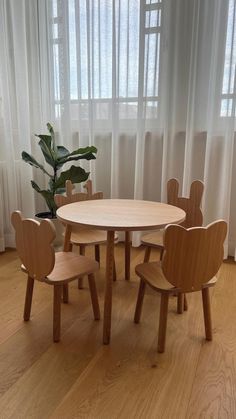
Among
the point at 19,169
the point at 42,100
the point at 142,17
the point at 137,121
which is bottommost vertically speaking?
the point at 19,169

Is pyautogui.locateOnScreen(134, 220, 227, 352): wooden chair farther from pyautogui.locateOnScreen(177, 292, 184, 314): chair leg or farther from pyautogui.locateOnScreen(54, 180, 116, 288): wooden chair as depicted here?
pyautogui.locateOnScreen(54, 180, 116, 288): wooden chair

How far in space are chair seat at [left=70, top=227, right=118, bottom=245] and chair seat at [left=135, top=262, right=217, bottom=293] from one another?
0.45 meters

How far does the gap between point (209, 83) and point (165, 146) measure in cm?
63

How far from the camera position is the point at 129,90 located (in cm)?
287

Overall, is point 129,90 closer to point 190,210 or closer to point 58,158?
point 58,158

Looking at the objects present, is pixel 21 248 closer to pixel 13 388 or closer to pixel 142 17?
pixel 13 388

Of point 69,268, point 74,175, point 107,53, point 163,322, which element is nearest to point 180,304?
point 163,322

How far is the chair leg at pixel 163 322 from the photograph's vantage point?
1.54 m

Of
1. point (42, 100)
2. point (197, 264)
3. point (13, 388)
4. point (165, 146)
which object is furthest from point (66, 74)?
point (13, 388)

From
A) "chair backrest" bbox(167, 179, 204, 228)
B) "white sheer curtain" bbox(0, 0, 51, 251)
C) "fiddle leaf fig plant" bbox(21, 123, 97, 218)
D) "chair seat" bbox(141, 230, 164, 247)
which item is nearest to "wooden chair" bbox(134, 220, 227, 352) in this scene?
"chair seat" bbox(141, 230, 164, 247)

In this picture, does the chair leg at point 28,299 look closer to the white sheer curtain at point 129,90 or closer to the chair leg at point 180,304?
the chair leg at point 180,304

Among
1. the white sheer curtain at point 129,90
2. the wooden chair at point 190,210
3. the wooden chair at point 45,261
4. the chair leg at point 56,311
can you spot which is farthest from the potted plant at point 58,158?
the chair leg at point 56,311

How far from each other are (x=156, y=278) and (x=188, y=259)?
279 millimetres

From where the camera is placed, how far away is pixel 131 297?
2.16 meters
